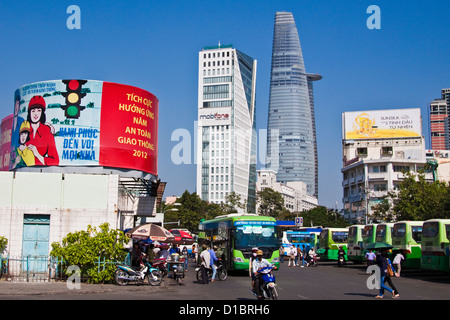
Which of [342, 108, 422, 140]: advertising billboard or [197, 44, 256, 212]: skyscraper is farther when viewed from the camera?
[197, 44, 256, 212]: skyscraper

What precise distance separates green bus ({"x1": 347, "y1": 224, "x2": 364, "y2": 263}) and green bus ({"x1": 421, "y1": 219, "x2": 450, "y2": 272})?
11.2m

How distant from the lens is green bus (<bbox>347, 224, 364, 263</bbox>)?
3831cm

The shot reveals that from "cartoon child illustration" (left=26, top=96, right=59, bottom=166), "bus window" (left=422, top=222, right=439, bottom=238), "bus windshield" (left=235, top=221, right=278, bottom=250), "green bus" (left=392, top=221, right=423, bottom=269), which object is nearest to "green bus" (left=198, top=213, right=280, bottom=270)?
"bus windshield" (left=235, top=221, right=278, bottom=250)

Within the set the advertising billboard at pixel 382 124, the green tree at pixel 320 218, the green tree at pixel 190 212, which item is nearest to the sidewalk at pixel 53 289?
the green tree at pixel 190 212

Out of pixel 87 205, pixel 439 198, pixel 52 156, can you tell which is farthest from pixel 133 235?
pixel 439 198

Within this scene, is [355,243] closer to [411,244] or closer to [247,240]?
[411,244]

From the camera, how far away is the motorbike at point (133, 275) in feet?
67.5

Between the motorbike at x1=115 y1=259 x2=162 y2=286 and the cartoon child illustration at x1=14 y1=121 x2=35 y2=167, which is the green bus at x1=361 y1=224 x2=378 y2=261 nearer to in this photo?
the motorbike at x1=115 y1=259 x2=162 y2=286

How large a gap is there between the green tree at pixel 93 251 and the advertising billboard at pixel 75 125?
727 cm

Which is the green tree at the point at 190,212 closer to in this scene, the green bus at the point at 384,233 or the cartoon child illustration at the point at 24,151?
the green bus at the point at 384,233

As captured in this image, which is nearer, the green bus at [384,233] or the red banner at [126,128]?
the red banner at [126,128]

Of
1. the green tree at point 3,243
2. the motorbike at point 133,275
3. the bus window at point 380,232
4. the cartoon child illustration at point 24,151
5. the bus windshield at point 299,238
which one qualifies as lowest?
the motorbike at point 133,275

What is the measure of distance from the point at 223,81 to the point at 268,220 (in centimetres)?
14222
